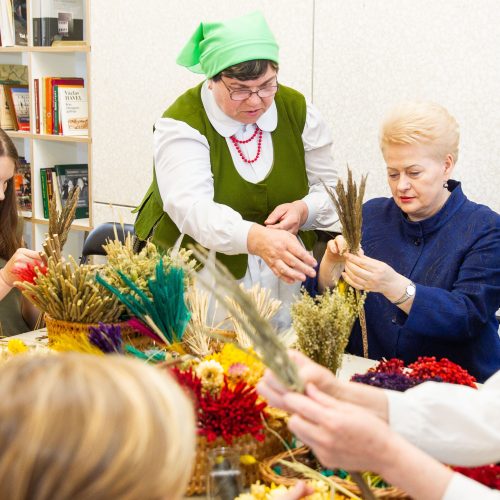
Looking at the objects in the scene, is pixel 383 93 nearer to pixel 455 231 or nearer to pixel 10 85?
pixel 455 231

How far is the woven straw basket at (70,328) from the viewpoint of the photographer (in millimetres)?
1852

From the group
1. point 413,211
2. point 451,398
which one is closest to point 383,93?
point 413,211

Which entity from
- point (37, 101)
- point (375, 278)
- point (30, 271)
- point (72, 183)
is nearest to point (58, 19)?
point (37, 101)

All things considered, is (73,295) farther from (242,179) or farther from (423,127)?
(423,127)

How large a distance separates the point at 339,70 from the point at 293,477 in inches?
89.9

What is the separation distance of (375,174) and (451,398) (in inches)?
83.1

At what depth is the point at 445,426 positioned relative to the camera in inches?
48.9

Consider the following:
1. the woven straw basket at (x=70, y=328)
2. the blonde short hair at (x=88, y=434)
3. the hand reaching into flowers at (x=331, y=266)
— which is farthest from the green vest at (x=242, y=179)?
the blonde short hair at (x=88, y=434)

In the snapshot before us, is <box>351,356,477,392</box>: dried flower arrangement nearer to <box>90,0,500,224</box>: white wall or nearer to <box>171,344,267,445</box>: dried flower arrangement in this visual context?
<box>171,344,267,445</box>: dried flower arrangement

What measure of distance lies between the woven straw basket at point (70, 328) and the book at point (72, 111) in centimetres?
265

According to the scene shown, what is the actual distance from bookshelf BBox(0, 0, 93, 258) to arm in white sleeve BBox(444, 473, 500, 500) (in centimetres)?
345

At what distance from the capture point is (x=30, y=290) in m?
1.93

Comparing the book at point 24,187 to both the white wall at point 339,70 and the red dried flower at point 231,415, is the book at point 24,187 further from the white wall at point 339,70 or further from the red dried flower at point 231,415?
the red dried flower at point 231,415

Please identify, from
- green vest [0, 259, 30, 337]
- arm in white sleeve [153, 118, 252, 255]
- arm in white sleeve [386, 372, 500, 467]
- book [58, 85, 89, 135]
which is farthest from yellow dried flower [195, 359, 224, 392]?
book [58, 85, 89, 135]
